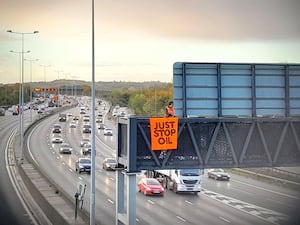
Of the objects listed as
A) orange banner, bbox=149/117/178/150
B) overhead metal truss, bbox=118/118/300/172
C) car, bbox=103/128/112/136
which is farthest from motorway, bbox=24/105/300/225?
orange banner, bbox=149/117/178/150

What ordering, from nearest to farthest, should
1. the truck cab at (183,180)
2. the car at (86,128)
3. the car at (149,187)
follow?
the car at (149,187)
the truck cab at (183,180)
the car at (86,128)

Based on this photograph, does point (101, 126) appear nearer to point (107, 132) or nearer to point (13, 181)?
point (107, 132)

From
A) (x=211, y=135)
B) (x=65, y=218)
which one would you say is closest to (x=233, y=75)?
(x=211, y=135)

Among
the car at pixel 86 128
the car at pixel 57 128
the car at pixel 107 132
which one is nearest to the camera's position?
the car at pixel 107 132

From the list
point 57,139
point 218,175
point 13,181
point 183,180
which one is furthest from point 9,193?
point 218,175

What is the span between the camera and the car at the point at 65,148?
12130 mm

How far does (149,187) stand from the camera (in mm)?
9906

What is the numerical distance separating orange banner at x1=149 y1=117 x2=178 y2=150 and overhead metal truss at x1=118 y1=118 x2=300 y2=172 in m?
0.07

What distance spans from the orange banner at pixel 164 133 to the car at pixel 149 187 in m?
3.86

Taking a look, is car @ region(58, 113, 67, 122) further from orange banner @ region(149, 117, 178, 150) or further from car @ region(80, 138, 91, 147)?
orange banner @ region(149, 117, 178, 150)

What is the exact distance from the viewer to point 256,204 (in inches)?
390

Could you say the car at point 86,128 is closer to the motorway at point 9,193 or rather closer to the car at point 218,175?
the motorway at point 9,193

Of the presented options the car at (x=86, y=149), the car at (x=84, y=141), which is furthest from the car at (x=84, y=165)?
the car at (x=84, y=141)

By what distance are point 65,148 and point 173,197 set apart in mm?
3217
